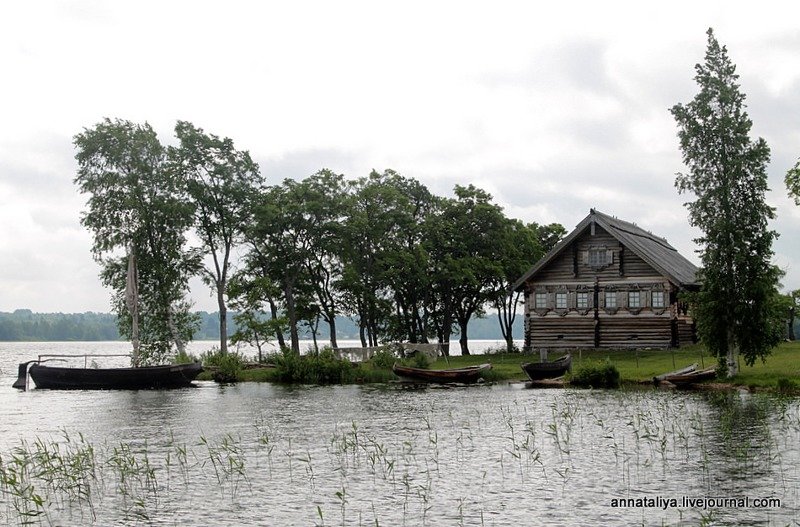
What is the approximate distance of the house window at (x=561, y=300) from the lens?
5981 centimetres

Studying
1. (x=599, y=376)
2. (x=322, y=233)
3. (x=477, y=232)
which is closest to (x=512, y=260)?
(x=477, y=232)

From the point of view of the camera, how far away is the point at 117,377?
52.2m

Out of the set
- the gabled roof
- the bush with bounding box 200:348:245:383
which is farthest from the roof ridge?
the bush with bounding box 200:348:245:383

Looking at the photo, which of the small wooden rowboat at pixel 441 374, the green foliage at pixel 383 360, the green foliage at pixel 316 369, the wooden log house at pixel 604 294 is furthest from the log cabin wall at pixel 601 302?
the green foliage at pixel 316 369

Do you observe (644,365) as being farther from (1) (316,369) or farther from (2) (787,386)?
(1) (316,369)

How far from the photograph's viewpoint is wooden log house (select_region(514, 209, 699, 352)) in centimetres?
5704

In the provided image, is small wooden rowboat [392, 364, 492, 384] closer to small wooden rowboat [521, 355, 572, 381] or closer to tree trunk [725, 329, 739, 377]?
small wooden rowboat [521, 355, 572, 381]

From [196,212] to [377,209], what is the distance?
1284 centimetres

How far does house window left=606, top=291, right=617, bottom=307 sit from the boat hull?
26.5m

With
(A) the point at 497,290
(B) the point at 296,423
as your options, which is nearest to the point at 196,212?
(A) the point at 497,290

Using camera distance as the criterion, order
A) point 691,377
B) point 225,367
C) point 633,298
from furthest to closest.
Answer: point 633,298
point 225,367
point 691,377

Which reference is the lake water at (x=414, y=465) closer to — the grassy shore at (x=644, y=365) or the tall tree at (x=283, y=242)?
the grassy shore at (x=644, y=365)

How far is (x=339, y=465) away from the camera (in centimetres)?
2227

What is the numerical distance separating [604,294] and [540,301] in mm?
4346
